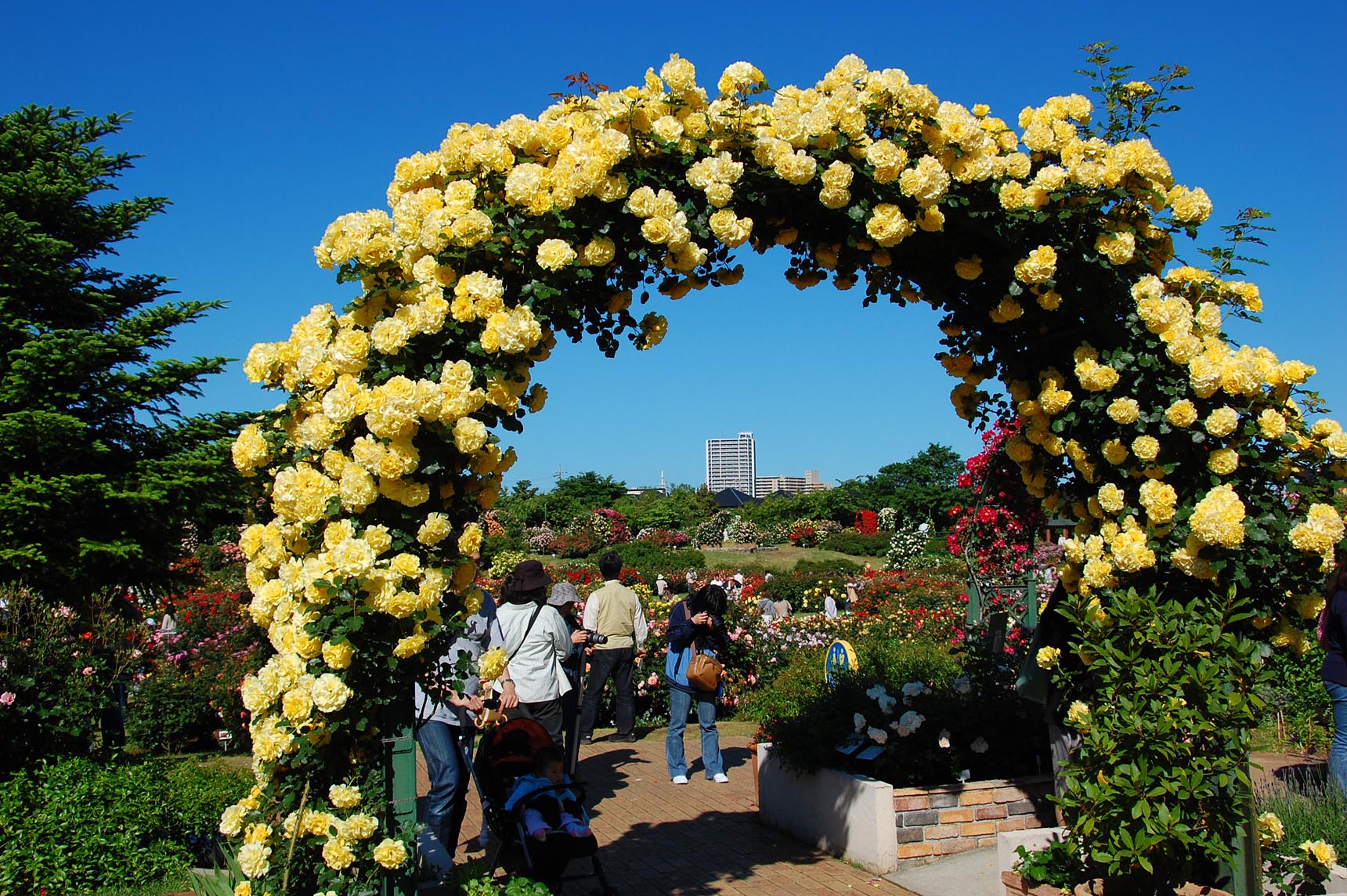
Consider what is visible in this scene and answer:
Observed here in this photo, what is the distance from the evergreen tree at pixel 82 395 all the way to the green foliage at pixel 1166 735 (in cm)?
752

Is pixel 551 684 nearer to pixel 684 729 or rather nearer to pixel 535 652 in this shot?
pixel 535 652

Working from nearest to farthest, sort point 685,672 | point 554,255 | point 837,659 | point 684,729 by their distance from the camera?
point 554,255
point 837,659
point 685,672
point 684,729

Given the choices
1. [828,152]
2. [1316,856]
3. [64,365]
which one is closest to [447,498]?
[828,152]

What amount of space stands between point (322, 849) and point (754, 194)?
9.42ft

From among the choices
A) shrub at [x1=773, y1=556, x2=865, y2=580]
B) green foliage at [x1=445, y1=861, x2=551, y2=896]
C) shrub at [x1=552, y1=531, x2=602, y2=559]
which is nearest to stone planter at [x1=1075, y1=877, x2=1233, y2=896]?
green foliage at [x1=445, y1=861, x2=551, y2=896]

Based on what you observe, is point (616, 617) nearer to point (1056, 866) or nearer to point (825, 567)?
point (1056, 866)

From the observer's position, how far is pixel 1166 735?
371 centimetres

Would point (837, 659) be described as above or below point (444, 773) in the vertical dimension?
above

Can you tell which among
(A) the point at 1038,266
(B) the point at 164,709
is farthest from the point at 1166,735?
(B) the point at 164,709

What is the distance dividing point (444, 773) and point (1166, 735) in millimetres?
3411

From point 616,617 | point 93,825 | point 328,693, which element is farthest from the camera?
point 616,617

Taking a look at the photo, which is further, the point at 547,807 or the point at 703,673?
the point at 703,673

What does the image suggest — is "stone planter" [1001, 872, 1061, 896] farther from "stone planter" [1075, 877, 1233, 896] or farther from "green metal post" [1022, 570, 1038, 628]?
"green metal post" [1022, 570, 1038, 628]

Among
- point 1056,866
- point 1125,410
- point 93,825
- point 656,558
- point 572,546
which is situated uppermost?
point 572,546
